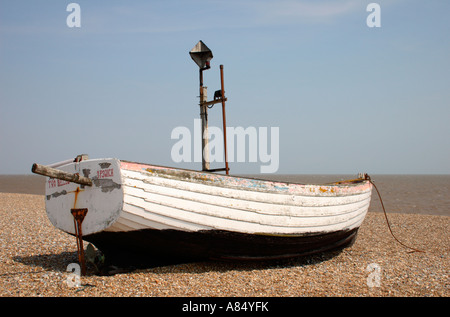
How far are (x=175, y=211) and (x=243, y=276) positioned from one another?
1550 mm

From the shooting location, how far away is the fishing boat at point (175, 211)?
16.3 ft

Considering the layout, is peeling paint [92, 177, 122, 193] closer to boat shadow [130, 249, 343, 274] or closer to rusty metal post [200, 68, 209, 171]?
boat shadow [130, 249, 343, 274]

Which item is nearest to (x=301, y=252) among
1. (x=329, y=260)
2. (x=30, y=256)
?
(x=329, y=260)

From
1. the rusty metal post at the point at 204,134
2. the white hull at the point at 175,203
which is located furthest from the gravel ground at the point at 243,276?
the rusty metal post at the point at 204,134

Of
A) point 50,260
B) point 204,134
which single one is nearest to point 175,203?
point 204,134

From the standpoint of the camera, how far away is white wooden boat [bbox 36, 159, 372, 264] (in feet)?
16.4

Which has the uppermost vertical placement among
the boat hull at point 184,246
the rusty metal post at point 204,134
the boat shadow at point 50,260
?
the rusty metal post at point 204,134

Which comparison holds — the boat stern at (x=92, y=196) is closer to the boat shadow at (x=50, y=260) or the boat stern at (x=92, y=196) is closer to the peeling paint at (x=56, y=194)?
the peeling paint at (x=56, y=194)

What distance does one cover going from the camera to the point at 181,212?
524 cm

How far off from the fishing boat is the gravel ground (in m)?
0.34

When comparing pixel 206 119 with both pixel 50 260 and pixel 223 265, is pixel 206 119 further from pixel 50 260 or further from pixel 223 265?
pixel 50 260

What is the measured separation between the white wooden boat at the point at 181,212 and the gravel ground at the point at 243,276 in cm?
35

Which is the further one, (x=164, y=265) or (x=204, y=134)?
(x=204, y=134)
